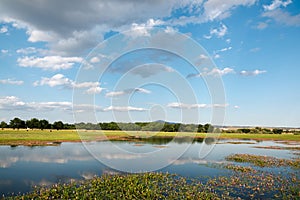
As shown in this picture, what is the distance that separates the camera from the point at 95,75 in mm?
25312

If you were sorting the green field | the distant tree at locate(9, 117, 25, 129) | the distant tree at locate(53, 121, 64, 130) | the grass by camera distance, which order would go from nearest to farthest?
the grass → the green field → the distant tree at locate(9, 117, 25, 129) → the distant tree at locate(53, 121, 64, 130)

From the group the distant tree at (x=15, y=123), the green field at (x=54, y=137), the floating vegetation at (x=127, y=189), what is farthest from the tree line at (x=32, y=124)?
the floating vegetation at (x=127, y=189)

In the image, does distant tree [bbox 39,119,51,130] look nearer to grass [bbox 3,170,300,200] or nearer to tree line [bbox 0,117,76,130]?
tree line [bbox 0,117,76,130]

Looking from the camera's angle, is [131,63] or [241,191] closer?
[241,191]

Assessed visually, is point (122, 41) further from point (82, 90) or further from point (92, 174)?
point (92, 174)

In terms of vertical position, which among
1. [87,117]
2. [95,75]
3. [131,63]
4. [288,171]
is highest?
[131,63]

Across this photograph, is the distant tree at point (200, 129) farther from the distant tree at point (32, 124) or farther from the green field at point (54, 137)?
the distant tree at point (32, 124)

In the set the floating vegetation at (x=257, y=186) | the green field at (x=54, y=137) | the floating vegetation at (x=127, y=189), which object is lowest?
the floating vegetation at (x=257, y=186)

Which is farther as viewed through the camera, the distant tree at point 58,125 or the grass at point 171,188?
the distant tree at point 58,125

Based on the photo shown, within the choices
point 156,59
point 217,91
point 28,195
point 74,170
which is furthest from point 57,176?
point 156,59

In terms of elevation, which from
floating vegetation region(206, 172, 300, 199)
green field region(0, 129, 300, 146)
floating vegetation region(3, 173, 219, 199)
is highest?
green field region(0, 129, 300, 146)

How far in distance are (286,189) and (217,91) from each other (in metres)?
12.3

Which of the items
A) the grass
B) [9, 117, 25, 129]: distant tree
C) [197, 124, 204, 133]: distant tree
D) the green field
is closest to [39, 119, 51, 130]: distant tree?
[9, 117, 25, 129]: distant tree

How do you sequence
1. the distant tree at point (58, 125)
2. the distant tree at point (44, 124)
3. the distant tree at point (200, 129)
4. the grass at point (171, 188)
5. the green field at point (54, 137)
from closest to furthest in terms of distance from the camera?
the grass at point (171, 188) → the green field at point (54, 137) → the distant tree at point (200, 129) → the distant tree at point (44, 124) → the distant tree at point (58, 125)
